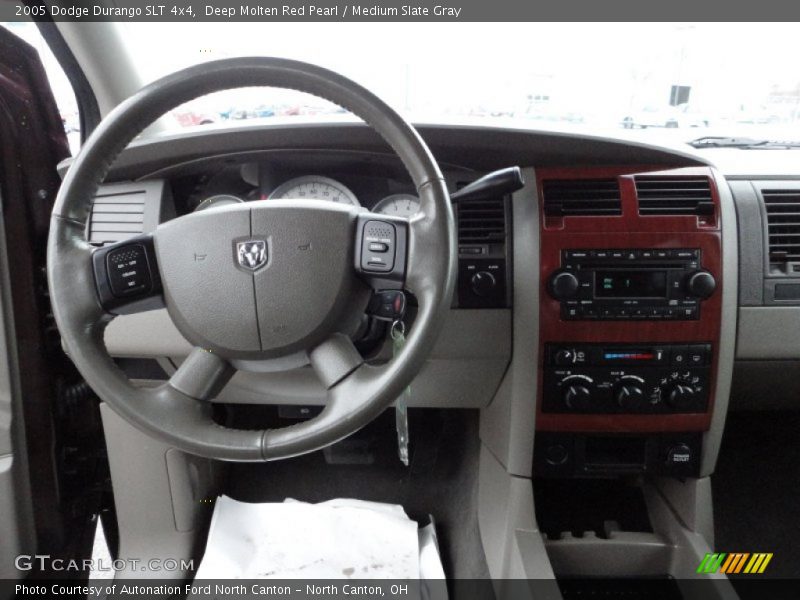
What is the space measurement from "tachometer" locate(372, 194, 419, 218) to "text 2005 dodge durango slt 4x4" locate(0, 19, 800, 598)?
0.03 ft

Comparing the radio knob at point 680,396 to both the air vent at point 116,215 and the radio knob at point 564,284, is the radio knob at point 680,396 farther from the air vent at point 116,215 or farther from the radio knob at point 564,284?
the air vent at point 116,215

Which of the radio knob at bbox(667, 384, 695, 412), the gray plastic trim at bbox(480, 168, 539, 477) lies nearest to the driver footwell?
the gray plastic trim at bbox(480, 168, 539, 477)

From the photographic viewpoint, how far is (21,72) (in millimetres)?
1385

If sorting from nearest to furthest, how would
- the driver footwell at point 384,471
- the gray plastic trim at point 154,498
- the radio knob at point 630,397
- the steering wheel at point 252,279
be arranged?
the steering wheel at point 252,279
the radio knob at point 630,397
the gray plastic trim at point 154,498
the driver footwell at point 384,471

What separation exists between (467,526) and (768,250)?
1.00 m

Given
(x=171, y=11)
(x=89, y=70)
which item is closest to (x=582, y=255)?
(x=171, y=11)

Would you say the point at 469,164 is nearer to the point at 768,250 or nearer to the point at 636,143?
the point at 636,143

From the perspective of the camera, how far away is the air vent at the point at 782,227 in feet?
4.40

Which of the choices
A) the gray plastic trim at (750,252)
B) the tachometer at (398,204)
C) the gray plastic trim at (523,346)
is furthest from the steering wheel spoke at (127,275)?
the gray plastic trim at (750,252)

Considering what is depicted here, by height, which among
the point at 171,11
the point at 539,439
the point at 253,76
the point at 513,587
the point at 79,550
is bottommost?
the point at 79,550

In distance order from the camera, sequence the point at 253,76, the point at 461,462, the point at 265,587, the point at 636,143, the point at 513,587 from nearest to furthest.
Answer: the point at 253,76, the point at 636,143, the point at 513,587, the point at 265,587, the point at 461,462

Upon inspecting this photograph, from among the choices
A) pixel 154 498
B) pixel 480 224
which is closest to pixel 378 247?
pixel 480 224

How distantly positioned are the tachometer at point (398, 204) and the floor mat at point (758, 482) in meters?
1.18

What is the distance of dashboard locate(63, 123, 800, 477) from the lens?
125 cm
